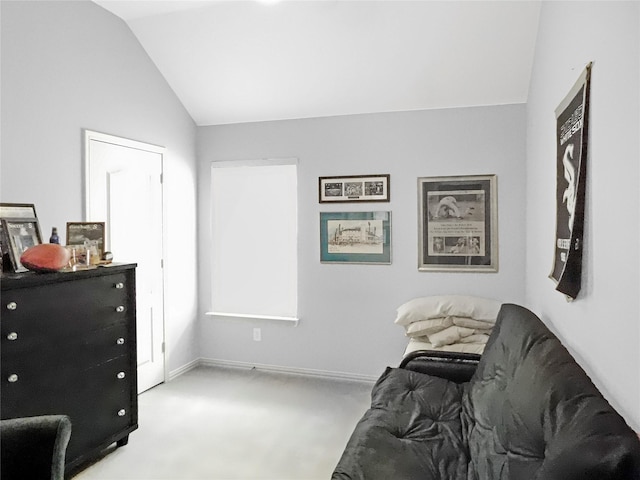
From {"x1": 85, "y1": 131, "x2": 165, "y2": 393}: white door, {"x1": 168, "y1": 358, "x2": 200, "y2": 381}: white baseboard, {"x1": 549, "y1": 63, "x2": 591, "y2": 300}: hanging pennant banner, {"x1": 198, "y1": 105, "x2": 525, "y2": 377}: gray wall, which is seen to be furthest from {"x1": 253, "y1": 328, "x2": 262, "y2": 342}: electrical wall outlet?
{"x1": 549, "y1": 63, "x2": 591, "y2": 300}: hanging pennant banner

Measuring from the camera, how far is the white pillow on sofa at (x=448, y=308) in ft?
11.6

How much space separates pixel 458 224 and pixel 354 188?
928 millimetres

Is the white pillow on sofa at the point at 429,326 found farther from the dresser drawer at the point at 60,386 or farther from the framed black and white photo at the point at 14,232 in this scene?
the framed black and white photo at the point at 14,232

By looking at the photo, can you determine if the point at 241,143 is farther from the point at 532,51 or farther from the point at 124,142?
the point at 532,51

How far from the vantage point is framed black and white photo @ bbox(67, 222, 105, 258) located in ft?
9.70

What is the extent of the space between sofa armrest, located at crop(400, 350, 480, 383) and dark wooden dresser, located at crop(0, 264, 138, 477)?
5.82ft

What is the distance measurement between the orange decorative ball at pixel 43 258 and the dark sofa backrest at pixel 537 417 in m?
2.23

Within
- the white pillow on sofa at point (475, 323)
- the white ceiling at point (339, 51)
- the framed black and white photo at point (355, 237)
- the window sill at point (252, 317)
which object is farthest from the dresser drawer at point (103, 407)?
the white ceiling at point (339, 51)

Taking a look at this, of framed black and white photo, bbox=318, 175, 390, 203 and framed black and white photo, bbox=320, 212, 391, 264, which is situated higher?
framed black and white photo, bbox=318, 175, 390, 203

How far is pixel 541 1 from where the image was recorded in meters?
2.97

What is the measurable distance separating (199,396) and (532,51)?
3.64 m

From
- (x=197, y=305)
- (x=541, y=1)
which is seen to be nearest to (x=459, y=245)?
(x=541, y=1)

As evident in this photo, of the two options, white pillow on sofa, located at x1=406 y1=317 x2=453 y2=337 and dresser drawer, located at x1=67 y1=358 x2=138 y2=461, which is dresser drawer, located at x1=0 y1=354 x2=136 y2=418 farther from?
white pillow on sofa, located at x1=406 y1=317 x2=453 y2=337

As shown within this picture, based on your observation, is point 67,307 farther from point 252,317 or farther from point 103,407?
point 252,317
